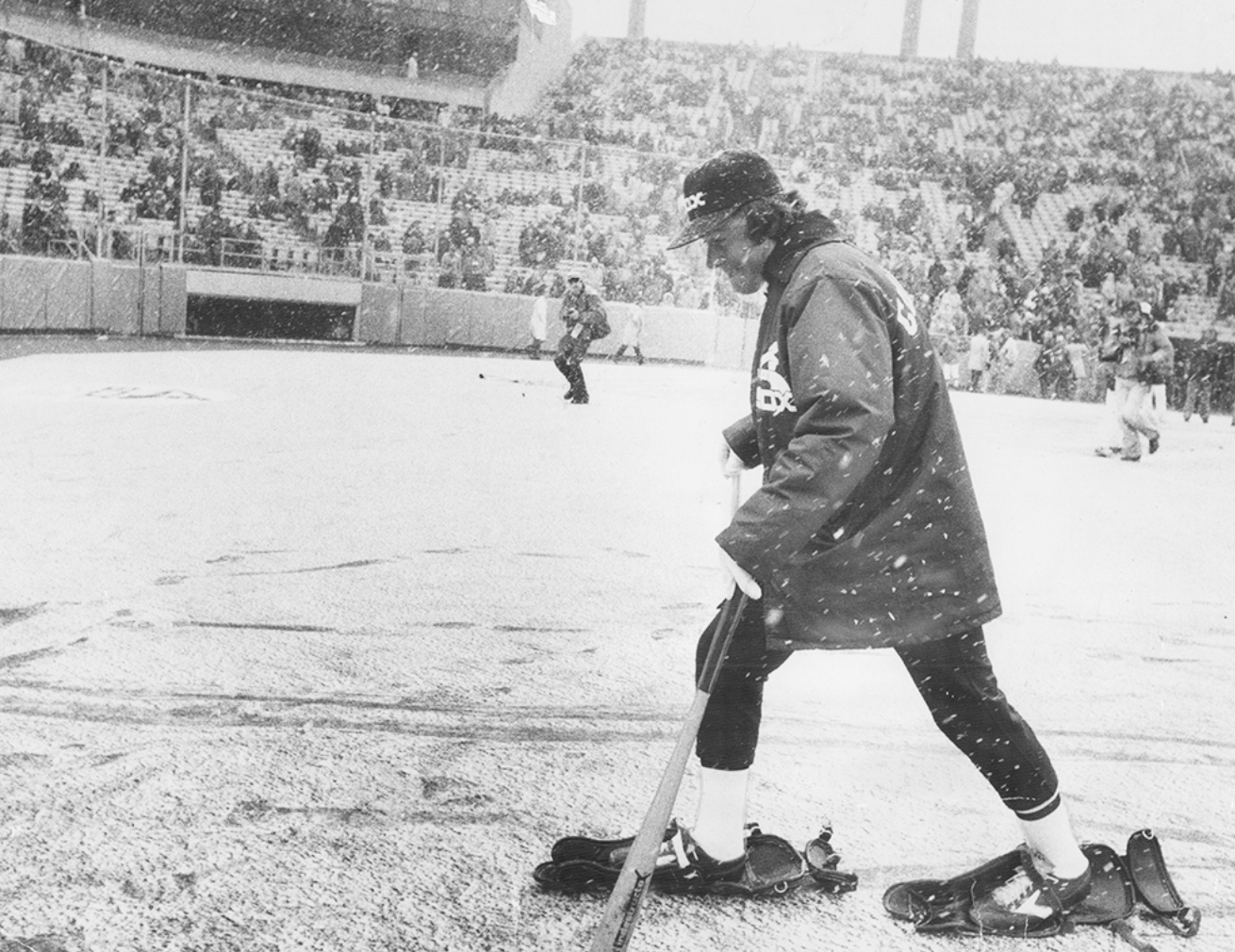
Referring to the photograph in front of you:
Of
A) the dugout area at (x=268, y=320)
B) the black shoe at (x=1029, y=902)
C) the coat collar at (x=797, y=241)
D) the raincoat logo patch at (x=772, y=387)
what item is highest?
the coat collar at (x=797, y=241)

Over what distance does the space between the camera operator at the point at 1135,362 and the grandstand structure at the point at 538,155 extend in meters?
12.9

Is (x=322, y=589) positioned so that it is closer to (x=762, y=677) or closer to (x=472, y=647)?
(x=472, y=647)

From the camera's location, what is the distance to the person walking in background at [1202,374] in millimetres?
19625

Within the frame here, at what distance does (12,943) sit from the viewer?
2.43m

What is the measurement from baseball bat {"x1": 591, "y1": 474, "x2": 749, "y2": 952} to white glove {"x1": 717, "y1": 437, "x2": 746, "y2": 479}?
451 millimetres

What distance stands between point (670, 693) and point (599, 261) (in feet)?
73.1

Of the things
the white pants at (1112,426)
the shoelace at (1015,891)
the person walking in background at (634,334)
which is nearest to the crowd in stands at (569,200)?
the person walking in background at (634,334)

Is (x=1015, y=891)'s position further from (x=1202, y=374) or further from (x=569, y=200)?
(x=569, y=200)

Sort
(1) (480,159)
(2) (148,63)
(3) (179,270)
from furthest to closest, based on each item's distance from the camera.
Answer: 1. (2) (148,63)
2. (1) (480,159)
3. (3) (179,270)

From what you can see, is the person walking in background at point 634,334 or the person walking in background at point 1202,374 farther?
the person walking in background at point 634,334

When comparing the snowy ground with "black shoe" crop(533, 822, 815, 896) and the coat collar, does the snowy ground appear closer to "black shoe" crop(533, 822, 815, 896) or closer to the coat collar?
"black shoe" crop(533, 822, 815, 896)

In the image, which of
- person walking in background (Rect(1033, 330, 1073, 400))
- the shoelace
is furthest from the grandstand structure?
the shoelace

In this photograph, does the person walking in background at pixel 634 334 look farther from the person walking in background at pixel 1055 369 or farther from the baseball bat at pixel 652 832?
the baseball bat at pixel 652 832

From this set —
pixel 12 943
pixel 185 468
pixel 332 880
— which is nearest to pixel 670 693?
pixel 332 880
